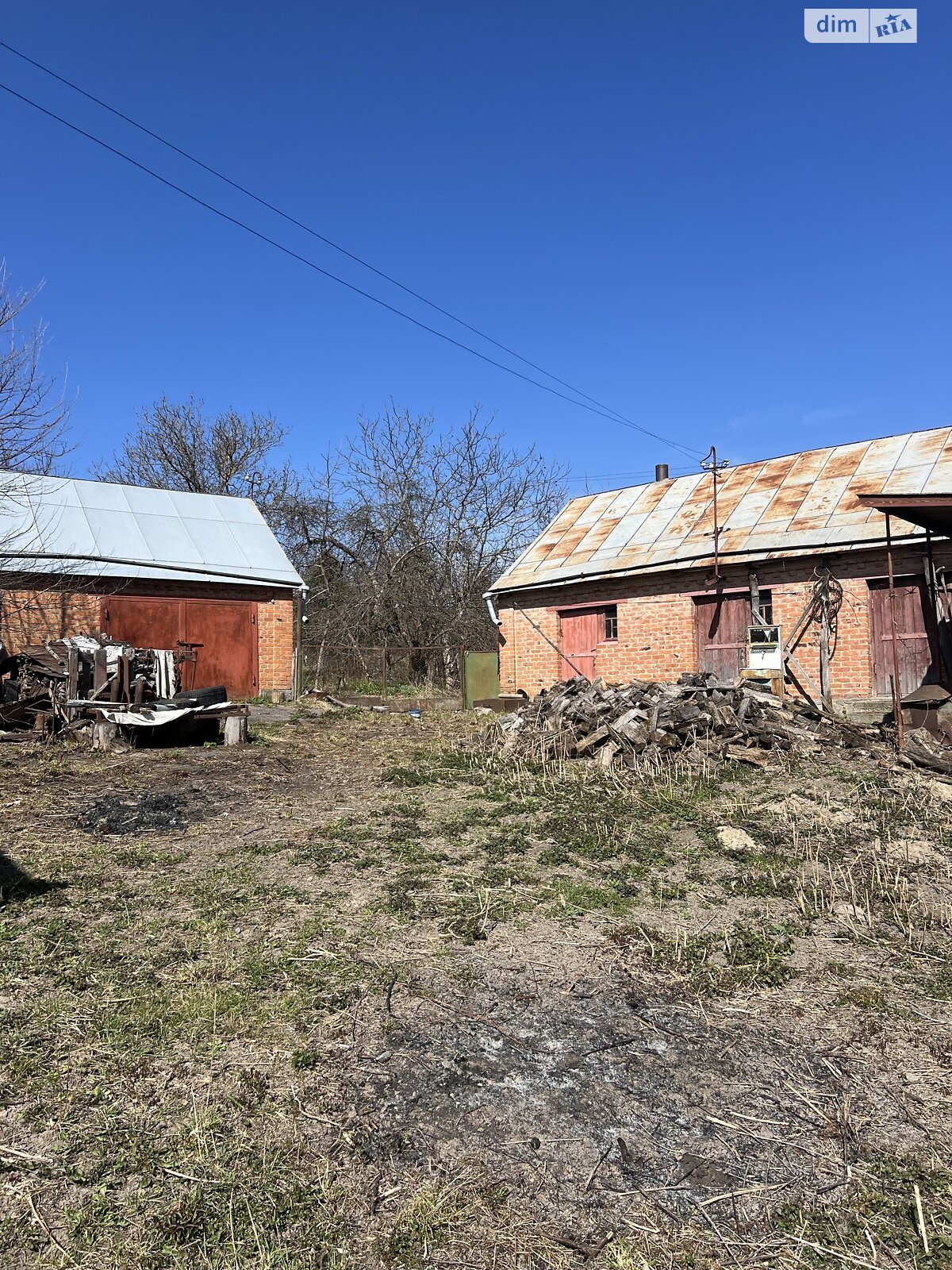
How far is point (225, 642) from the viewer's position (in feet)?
62.4

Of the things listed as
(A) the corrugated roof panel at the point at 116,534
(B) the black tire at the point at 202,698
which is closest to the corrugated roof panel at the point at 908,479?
(B) the black tire at the point at 202,698

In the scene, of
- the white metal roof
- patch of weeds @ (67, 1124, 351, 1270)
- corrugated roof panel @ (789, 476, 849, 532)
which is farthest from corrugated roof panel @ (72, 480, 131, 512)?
patch of weeds @ (67, 1124, 351, 1270)

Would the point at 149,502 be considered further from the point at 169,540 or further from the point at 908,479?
the point at 908,479

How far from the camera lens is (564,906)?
5.35 m

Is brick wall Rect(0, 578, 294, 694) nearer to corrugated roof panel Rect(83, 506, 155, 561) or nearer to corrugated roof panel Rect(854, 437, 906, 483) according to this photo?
corrugated roof panel Rect(83, 506, 155, 561)

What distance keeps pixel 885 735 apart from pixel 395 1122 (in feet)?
33.3

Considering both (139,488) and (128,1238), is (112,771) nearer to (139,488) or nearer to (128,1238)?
(128,1238)

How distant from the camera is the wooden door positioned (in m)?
Answer: 14.9

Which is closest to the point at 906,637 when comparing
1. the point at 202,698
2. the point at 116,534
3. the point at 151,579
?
the point at 202,698

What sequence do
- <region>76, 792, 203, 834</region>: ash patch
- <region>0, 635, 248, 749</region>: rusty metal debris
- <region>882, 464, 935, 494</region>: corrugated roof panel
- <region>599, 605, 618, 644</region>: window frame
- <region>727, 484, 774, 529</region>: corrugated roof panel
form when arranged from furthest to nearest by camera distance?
<region>599, 605, 618, 644</region>: window frame → <region>727, 484, 774, 529</region>: corrugated roof panel → <region>882, 464, 935, 494</region>: corrugated roof panel → <region>0, 635, 248, 749</region>: rusty metal debris → <region>76, 792, 203, 834</region>: ash patch

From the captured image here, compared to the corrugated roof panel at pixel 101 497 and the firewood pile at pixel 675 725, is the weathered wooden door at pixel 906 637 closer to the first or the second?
the firewood pile at pixel 675 725

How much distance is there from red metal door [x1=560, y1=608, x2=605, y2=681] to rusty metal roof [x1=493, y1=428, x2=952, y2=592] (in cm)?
93

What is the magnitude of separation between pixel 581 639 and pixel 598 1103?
14953 millimetres

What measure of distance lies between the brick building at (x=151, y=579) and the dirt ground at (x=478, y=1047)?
1083 centimetres
